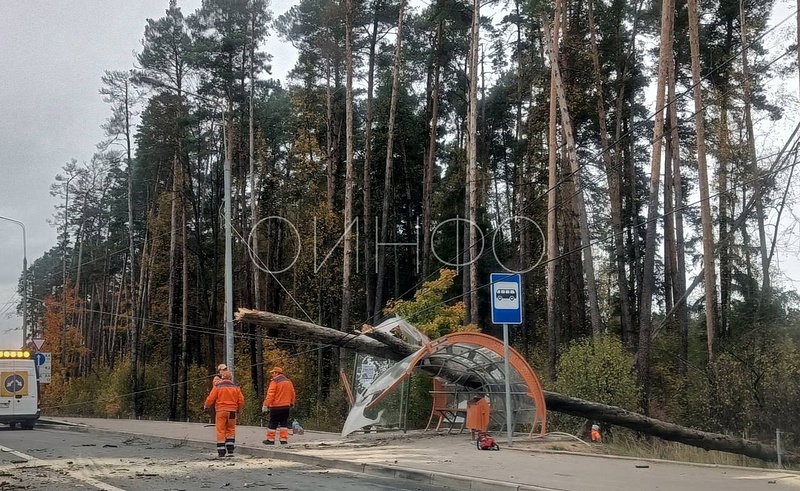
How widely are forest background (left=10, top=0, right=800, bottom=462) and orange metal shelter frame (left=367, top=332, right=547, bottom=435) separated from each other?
4.40 metres

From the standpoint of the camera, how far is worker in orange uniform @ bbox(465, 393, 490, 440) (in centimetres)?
1583

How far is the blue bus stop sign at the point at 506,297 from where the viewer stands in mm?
13891

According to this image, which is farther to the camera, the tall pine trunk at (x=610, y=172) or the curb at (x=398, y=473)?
the tall pine trunk at (x=610, y=172)

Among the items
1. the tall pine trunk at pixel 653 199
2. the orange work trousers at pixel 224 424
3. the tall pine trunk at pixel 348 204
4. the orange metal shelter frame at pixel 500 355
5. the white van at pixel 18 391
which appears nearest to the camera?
the orange work trousers at pixel 224 424

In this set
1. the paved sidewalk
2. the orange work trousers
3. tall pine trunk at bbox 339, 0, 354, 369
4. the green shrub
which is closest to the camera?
the paved sidewalk

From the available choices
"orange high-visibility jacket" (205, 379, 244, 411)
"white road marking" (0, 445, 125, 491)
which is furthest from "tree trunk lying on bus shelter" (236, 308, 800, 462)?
"white road marking" (0, 445, 125, 491)

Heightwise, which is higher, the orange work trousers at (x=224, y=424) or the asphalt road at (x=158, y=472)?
the orange work trousers at (x=224, y=424)

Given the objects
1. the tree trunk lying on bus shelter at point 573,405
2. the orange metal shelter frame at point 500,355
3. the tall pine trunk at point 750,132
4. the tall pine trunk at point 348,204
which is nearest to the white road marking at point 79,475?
the tree trunk lying on bus shelter at point 573,405

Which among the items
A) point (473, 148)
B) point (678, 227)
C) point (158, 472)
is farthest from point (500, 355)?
point (678, 227)

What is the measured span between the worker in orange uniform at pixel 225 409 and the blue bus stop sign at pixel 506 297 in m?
5.27

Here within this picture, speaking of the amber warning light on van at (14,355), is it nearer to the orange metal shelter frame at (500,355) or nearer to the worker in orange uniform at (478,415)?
the orange metal shelter frame at (500,355)

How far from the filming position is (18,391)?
86.9 feet

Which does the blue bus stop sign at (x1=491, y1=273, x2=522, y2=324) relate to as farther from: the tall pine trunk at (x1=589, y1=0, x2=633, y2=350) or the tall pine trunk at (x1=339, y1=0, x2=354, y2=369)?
the tall pine trunk at (x1=589, y1=0, x2=633, y2=350)

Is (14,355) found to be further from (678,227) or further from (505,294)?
(678,227)
